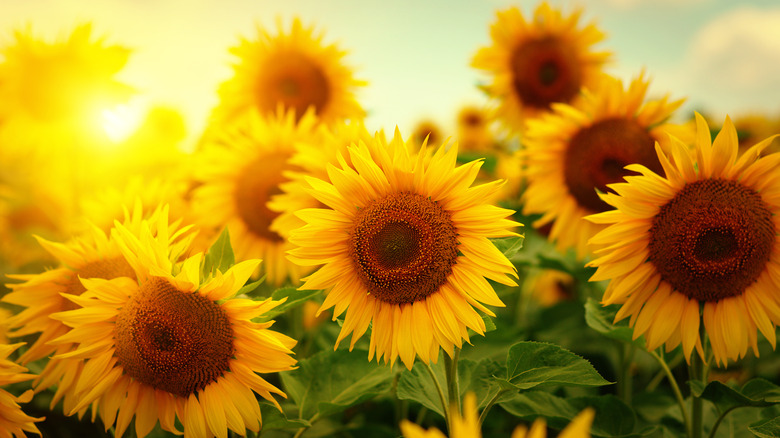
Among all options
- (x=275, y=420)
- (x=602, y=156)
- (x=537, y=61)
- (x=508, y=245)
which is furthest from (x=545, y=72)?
(x=275, y=420)

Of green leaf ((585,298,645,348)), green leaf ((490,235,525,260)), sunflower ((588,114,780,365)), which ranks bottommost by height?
green leaf ((585,298,645,348))

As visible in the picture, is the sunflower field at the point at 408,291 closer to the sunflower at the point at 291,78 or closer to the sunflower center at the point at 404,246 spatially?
the sunflower center at the point at 404,246

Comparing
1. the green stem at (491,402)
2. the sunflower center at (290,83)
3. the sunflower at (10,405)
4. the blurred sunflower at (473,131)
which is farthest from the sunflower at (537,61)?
the sunflower at (10,405)

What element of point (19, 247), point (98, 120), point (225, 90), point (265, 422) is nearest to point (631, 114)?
point (265, 422)

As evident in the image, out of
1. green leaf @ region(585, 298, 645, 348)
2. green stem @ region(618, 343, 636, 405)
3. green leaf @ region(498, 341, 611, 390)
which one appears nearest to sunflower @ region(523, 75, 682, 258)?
green stem @ region(618, 343, 636, 405)

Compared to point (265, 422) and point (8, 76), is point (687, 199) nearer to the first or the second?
point (265, 422)

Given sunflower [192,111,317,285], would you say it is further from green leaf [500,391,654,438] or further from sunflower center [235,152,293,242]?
green leaf [500,391,654,438]
